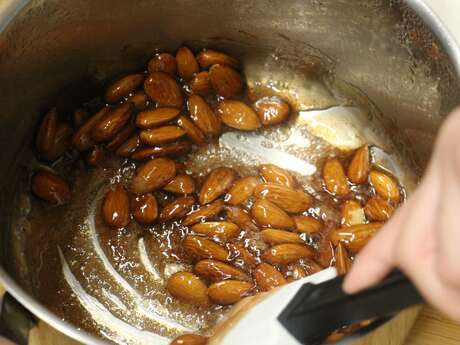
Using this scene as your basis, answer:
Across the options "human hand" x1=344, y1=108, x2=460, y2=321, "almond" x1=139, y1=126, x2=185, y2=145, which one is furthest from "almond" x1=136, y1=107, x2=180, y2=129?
"human hand" x1=344, y1=108, x2=460, y2=321

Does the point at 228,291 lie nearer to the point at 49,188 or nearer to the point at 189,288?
the point at 189,288

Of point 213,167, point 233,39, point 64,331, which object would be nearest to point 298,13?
point 233,39

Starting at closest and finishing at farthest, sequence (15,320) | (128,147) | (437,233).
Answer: (437,233) < (15,320) < (128,147)

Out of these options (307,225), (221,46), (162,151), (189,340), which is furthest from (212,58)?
(189,340)

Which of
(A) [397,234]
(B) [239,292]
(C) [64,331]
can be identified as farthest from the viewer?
(B) [239,292]

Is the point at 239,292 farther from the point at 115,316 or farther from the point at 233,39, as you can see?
the point at 233,39

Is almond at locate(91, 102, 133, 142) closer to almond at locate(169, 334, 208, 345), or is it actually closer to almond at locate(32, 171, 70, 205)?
almond at locate(32, 171, 70, 205)
